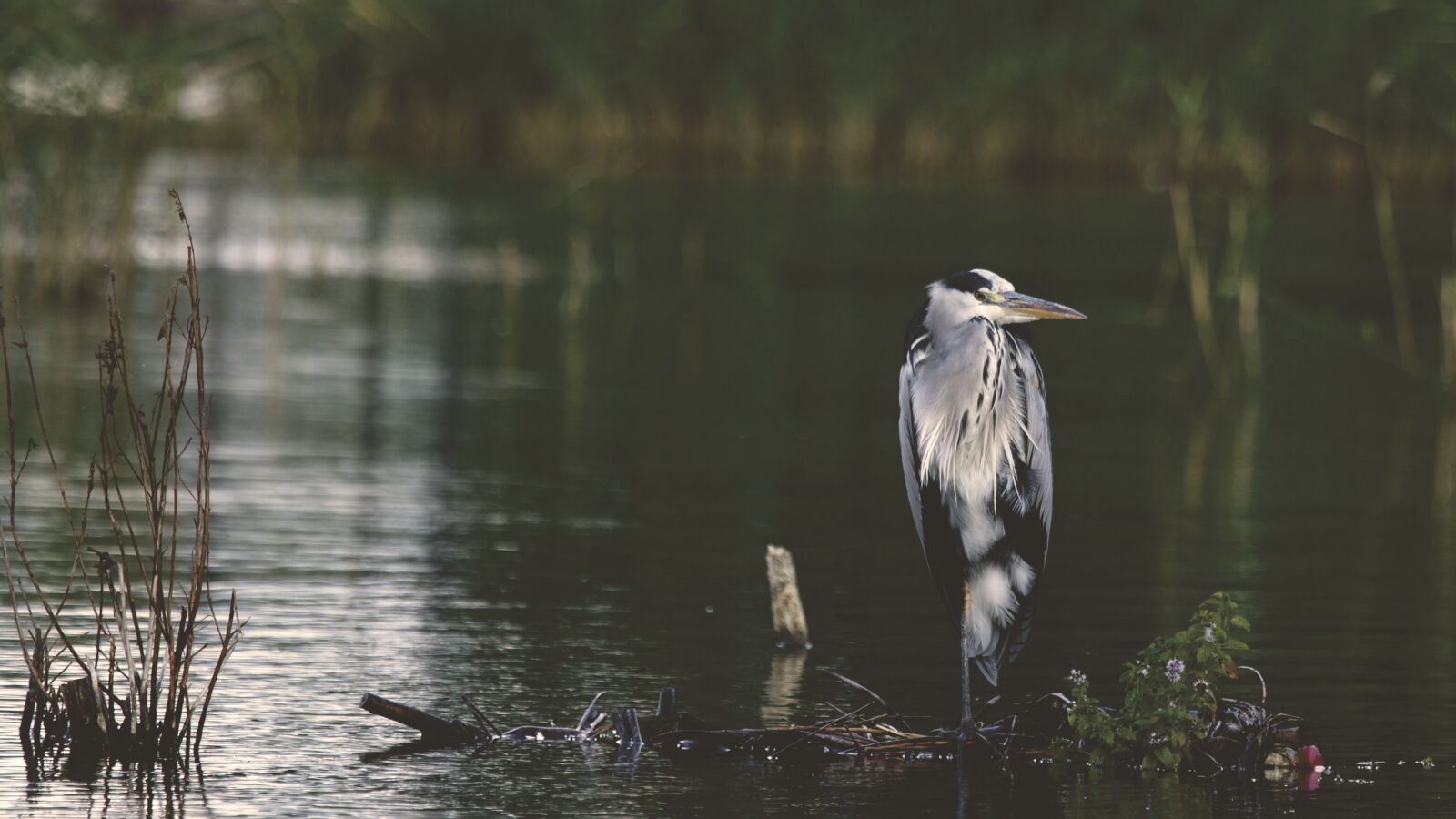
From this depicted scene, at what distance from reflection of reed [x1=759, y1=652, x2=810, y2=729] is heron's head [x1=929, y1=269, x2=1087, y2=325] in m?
1.46

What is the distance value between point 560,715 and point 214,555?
306 cm

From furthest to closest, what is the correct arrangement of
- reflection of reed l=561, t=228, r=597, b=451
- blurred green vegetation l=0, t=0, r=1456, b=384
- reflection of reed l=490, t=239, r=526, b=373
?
blurred green vegetation l=0, t=0, r=1456, b=384 < reflection of reed l=490, t=239, r=526, b=373 < reflection of reed l=561, t=228, r=597, b=451

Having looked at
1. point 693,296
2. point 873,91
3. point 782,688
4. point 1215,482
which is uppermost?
point 873,91

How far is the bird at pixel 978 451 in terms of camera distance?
23.8ft

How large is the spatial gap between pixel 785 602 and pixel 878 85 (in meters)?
32.8

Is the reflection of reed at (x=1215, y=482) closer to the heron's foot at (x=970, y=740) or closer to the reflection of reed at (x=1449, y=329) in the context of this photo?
the reflection of reed at (x=1449, y=329)

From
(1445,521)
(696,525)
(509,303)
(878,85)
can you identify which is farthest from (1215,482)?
(878,85)

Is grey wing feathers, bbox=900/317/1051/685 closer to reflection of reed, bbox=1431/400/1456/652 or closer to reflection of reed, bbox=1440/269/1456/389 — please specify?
reflection of reed, bbox=1431/400/1456/652

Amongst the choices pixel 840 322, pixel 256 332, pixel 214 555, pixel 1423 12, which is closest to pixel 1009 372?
pixel 214 555

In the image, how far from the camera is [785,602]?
28.8 ft

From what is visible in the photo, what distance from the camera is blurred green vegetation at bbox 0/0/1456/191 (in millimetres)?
39562

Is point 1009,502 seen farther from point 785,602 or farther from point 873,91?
point 873,91

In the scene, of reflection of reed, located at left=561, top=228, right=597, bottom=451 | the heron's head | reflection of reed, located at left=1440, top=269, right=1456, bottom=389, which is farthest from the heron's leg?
reflection of reed, located at left=1440, top=269, right=1456, bottom=389

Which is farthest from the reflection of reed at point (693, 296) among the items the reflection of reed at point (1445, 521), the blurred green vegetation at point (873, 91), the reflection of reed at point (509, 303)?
the blurred green vegetation at point (873, 91)
